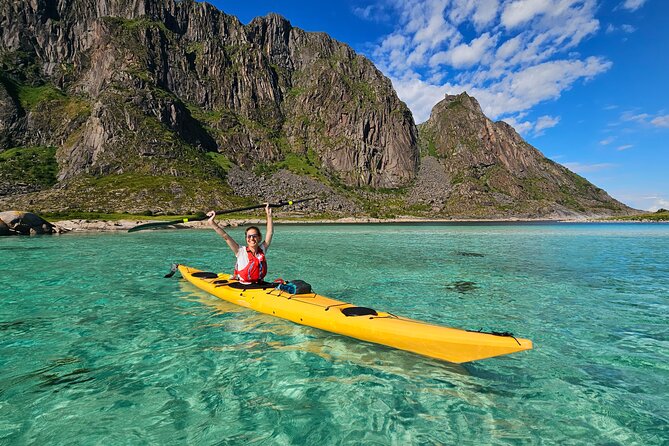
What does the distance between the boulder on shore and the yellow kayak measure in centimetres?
5160

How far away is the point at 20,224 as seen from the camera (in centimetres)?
4797

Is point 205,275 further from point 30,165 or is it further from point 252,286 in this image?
point 30,165

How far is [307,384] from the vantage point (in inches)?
285

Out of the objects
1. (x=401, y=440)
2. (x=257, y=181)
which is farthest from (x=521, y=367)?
(x=257, y=181)

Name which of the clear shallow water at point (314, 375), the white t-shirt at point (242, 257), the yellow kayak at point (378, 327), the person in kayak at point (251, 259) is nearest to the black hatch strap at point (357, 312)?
the yellow kayak at point (378, 327)

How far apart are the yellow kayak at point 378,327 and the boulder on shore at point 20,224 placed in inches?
2031

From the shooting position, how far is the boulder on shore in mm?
47281

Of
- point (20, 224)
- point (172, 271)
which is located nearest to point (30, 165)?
point (20, 224)

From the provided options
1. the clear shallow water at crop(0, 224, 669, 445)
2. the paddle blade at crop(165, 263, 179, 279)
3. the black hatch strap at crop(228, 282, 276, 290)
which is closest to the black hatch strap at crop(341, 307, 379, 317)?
the clear shallow water at crop(0, 224, 669, 445)

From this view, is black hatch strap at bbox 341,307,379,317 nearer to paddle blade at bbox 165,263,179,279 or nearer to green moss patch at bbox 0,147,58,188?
paddle blade at bbox 165,263,179,279

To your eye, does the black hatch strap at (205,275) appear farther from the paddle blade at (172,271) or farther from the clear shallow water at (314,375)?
the paddle blade at (172,271)

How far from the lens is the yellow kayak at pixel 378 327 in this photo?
7.32 meters

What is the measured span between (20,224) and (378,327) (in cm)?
5839

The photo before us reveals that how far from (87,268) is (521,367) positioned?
79.2 ft
